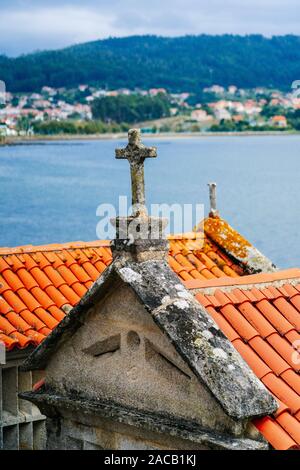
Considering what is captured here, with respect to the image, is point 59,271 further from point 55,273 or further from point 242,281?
point 242,281

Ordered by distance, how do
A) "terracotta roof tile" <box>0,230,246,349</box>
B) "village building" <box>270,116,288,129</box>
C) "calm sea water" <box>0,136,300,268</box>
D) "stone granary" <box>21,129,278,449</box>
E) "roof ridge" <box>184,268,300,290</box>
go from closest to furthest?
"stone granary" <box>21,129,278,449</box> < "roof ridge" <box>184,268,300,290</box> < "terracotta roof tile" <box>0,230,246,349</box> < "calm sea water" <box>0,136,300,268</box> < "village building" <box>270,116,288,129</box>

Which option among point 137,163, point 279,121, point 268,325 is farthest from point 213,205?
point 279,121

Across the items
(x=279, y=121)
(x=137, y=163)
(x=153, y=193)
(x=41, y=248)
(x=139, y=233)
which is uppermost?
(x=279, y=121)

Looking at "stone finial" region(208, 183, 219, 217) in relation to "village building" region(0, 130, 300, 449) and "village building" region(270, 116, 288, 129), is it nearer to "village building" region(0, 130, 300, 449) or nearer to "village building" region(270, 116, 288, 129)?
"village building" region(0, 130, 300, 449)

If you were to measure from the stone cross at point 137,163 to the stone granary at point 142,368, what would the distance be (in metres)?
0.01

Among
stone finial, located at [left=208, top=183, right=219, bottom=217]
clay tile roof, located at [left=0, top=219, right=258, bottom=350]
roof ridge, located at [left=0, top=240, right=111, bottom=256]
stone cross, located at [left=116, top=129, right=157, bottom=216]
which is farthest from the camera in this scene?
stone finial, located at [left=208, top=183, right=219, bottom=217]

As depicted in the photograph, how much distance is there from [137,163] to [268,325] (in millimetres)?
1935

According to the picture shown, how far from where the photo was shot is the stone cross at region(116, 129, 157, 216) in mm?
9250

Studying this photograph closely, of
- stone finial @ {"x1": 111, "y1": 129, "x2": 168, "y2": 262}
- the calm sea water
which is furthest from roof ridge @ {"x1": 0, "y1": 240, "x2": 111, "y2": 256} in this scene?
the calm sea water

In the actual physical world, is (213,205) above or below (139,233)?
above

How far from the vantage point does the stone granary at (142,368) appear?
27.0ft

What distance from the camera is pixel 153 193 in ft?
341

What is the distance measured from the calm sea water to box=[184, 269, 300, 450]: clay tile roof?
175ft
